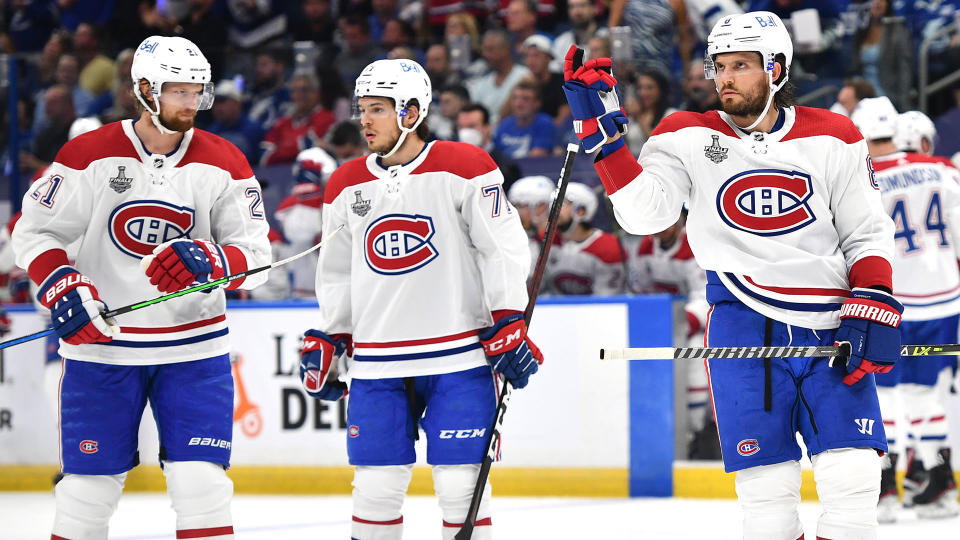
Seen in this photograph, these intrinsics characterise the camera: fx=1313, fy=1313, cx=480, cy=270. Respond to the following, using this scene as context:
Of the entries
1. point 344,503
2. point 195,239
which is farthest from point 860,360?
point 344,503

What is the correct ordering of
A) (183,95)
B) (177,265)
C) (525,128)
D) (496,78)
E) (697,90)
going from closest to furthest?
(177,265) → (183,95) → (697,90) → (525,128) → (496,78)

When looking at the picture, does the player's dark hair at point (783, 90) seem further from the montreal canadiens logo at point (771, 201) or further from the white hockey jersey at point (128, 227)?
the white hockey jersey at point (128, 227)

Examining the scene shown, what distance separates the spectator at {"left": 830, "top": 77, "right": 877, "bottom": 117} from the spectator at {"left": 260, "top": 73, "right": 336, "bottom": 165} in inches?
114

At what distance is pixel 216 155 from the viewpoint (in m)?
3.69

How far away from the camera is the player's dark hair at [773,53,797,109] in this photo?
A: 330 centimetres

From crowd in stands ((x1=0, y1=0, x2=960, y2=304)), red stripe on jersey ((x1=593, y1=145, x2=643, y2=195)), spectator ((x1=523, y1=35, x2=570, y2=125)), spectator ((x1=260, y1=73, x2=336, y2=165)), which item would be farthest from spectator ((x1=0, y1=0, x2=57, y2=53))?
red stripe on jersey ((x1=593, y1=145, x2=643, y2=195))

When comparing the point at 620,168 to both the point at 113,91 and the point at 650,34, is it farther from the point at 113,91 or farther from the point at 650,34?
the point at 113,91

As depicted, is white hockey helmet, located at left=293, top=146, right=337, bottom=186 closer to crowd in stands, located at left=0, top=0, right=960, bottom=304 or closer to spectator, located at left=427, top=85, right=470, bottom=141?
crowd in stands, located at left=0, top=0, right=960, bottom=304

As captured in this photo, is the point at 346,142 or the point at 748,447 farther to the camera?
the point at 346,142

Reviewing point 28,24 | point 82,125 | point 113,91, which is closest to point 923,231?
point 82,125

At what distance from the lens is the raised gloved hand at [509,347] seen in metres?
3.60

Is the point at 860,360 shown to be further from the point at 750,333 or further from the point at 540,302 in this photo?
the point at 540,302

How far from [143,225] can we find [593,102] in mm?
1295

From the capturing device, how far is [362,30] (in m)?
8.80
